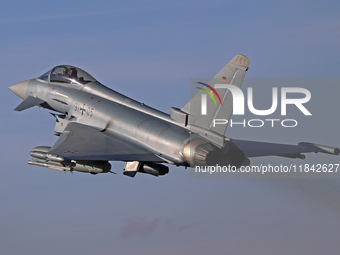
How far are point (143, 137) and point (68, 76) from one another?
25.1ft

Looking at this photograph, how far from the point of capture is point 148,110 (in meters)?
31.2

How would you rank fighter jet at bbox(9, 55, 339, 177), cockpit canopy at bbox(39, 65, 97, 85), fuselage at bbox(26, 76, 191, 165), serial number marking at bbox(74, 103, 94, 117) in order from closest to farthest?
fighter jet at bbox(9, 55, 339, 177), fuselage at bbox(26, 76, 191, 165), serial number marking at bbox(74, 103, 94, 117), cockpit canopy at bbox(39, 65, 97, 85)

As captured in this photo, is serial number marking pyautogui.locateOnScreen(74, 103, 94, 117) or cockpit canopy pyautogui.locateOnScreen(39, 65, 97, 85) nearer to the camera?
serial number marking pyautogui.locateOnScreen(74, 103, 94, 117)

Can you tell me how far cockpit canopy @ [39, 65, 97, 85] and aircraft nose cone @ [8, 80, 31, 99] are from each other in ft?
3.83

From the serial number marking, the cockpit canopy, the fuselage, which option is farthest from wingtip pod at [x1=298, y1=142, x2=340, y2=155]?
the cockpit canopy

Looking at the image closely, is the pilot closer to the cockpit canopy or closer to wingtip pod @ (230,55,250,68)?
the cockpit canopy

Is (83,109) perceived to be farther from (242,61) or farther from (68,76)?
(242,61)

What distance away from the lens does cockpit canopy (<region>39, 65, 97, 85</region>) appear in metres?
34.7

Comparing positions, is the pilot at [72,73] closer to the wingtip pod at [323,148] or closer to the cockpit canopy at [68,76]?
the cockpit canopy at [68,76]

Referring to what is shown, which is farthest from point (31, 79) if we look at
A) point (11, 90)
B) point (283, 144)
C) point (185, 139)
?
point (283, 144)

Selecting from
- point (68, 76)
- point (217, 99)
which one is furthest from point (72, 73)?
point (217, 99)

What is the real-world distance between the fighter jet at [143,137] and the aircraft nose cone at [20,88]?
3.11 m

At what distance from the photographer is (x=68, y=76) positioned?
35.0 meters

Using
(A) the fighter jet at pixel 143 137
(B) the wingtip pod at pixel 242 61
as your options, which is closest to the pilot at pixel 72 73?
(A) the fighter jet at pixel 143 137
